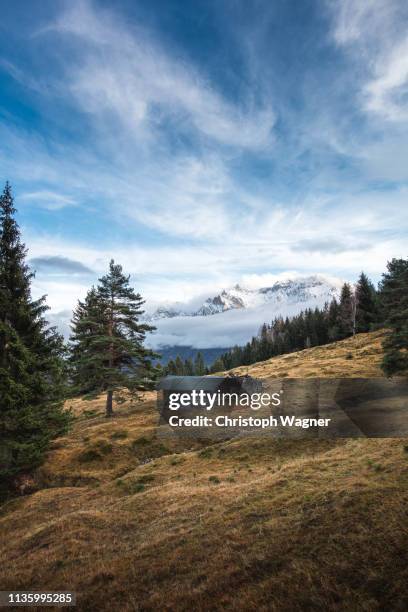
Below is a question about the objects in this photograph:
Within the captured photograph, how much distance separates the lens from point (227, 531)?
39.3 ft

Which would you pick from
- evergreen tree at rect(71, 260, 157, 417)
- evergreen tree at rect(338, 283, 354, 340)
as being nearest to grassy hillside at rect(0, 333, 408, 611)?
evergreen tree at rect(71, 260, 157, 417)

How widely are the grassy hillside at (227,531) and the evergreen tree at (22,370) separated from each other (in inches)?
118

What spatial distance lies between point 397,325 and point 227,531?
28663 mm

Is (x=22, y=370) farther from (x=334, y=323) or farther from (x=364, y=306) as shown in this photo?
(x=334, y=323)

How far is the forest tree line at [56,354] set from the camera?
840 inches

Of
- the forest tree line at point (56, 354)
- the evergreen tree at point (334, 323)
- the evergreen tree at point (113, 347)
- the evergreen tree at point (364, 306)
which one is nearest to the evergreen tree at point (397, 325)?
the forest tree line at point (56, 354)

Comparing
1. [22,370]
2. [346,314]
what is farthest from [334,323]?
[22,370]

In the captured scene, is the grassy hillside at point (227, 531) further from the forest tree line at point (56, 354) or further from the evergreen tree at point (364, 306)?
the evergreen tree at point (364, 306)

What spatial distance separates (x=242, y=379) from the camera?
3812 centimetres

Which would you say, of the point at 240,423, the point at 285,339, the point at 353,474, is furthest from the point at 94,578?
the point at 285,339

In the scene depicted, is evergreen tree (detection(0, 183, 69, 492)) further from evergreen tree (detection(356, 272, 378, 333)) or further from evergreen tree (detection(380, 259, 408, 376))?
evergreen tree (detection(356, 272, 378, 333))

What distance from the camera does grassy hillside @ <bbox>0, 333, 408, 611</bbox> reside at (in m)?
8.39

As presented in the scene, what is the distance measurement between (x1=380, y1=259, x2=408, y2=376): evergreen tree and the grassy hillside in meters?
14.2

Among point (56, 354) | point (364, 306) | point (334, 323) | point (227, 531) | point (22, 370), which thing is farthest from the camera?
point (334, 323)
